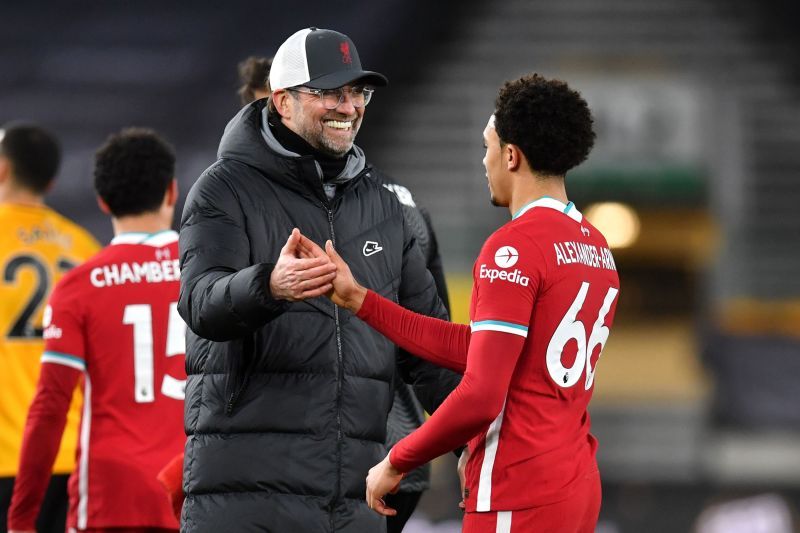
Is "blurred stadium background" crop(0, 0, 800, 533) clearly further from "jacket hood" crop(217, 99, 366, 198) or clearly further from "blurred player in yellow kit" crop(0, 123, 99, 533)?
"jacket hood" crop(217, 99, 366, 198)

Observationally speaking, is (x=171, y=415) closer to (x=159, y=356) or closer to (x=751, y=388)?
(x=159, y=356)

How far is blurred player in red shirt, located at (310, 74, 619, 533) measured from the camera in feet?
10.0

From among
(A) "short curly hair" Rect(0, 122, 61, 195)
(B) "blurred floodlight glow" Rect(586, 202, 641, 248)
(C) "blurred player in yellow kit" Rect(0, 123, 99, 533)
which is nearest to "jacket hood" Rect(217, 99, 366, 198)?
(C) "blurred player in yellow kit" Rect(0, 123, 99, 533)

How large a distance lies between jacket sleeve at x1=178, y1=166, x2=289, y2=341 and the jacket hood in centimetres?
9

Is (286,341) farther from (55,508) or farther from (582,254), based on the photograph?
(55,508)

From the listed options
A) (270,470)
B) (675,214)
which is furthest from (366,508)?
→ (675,214)

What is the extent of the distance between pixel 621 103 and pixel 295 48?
36.6 feet

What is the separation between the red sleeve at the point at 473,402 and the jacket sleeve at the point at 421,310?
60 cm

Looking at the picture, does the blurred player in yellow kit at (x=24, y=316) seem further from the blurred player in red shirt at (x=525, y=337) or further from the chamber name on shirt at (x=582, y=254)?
the chamber name on shirt at (x=582, y=254)

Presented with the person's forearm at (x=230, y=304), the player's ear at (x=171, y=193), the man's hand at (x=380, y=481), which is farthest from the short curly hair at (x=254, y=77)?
the man's hand at (x=380, y=481)

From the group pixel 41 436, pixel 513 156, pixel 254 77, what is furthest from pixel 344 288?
pixel 254 77

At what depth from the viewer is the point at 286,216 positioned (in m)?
3.38

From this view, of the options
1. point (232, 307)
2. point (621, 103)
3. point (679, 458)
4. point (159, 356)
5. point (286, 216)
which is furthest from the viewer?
point (621, 103)

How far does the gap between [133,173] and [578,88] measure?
10393 millimetres
